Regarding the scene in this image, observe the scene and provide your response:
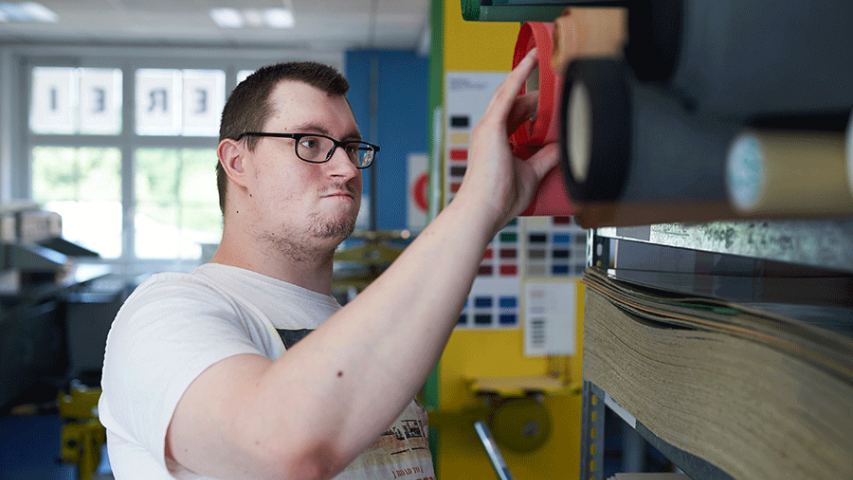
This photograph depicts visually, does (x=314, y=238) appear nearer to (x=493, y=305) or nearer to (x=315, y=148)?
(x=315, y=148)

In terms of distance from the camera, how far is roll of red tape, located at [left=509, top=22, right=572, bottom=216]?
0.38 m

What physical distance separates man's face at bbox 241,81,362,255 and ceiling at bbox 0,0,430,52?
4.62m

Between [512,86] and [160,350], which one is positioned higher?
[512,86]

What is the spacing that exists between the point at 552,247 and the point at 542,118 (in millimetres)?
2483

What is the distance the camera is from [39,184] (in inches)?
280

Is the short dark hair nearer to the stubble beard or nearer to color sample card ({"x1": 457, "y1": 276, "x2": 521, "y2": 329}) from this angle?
the stubble beard

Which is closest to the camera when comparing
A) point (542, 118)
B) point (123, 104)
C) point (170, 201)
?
point (542, 118)

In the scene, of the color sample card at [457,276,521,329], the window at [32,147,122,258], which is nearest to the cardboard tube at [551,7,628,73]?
the color sample card at [457,276,521,329]

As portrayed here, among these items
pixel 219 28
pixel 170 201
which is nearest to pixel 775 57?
pixel 219 28

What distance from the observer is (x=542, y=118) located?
41cm

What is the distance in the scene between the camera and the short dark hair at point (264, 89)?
1.02m

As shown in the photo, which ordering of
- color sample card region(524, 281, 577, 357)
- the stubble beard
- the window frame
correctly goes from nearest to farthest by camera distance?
the stubble beard
color sample card region(524, 281, 577, 357)
the window frame

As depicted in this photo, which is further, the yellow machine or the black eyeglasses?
the yellow machine

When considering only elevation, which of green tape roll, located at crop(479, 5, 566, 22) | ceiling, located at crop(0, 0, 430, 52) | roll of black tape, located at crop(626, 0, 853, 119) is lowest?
roll of black tape, located at crop(626, 0, 853, 119)
